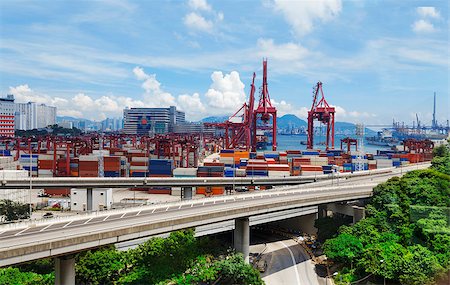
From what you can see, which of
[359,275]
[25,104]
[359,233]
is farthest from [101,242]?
[25,104]

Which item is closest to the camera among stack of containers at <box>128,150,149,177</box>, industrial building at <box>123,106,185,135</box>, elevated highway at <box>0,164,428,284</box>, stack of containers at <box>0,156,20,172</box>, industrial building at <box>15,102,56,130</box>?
elevated highway at <box>0,164,428,284</box>

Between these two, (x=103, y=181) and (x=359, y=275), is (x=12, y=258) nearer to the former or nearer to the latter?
(x=359, y=275)

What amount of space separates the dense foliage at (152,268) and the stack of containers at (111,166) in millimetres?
24962

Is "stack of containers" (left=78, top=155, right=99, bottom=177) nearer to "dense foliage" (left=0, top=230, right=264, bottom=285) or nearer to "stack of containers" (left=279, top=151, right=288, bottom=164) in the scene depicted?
"dense foliage" (left=0, top=230, right=264, bottom=285)

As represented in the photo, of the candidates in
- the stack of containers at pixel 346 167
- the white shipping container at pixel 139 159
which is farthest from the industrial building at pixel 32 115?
the stack of containers at pixel 346 167

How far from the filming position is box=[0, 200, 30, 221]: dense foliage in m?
25.0

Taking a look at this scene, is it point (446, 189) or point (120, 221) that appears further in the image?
point (446, 189)

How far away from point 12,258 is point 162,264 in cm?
680

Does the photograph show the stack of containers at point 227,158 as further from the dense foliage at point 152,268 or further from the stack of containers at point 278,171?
the dense foliage at point 152,268

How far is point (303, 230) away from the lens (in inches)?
1031

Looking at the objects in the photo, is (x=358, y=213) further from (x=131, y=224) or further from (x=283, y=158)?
(x=283, y=158)

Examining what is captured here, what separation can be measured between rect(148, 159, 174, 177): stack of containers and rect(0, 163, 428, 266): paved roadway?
66.6 feet

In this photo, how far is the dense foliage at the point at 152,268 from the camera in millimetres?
16016

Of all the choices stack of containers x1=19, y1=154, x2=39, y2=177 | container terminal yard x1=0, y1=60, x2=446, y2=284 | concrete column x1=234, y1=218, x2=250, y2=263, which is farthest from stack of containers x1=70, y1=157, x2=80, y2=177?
concrete column x1=234, y1=218, x2=250, y2=263
